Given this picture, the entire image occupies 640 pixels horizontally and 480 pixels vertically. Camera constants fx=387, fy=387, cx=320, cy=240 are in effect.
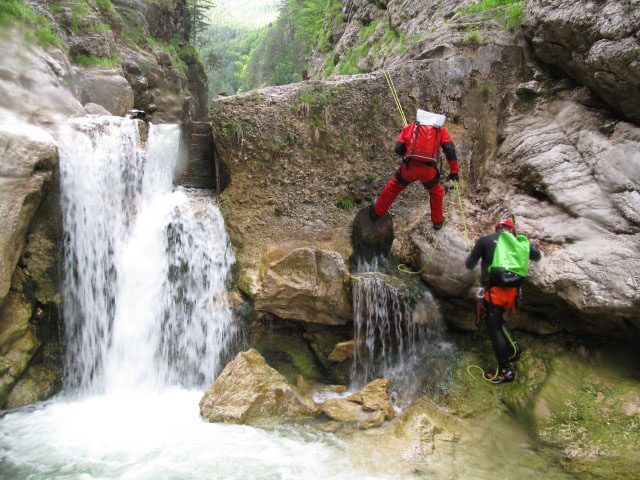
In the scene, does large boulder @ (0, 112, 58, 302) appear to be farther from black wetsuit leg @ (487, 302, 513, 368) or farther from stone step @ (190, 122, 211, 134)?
black wetsuit leg @ (487, 302, 513, 368)

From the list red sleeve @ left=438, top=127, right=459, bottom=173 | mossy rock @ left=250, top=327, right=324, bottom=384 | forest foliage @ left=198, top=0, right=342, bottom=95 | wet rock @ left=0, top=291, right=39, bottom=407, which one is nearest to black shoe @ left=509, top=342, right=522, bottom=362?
red sleeve @ left=438, top=127, right=459, bottom=173

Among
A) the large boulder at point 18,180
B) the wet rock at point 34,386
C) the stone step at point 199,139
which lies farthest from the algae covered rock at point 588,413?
the stone step at point 199,139

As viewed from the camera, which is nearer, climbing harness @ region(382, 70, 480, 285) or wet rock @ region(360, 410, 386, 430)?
wet rock @ region(360, 410, 386, 430)

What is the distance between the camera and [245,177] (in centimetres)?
774

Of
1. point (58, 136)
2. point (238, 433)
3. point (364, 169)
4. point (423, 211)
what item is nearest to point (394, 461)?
point (238, 433)

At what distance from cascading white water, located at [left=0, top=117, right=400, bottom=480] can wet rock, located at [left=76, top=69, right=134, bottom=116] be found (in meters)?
5.13

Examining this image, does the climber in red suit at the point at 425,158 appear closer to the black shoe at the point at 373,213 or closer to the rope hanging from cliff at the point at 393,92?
the black shoe at the point at 373,213

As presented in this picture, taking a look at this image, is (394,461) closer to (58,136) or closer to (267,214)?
(267,214)

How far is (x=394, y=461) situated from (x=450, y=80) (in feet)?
23.7

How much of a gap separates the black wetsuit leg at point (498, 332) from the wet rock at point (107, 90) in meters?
11.9

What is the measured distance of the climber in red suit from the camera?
6.14 m

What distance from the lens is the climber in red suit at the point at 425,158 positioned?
614cm

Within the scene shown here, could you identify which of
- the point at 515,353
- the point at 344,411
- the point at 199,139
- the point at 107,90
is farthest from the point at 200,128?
the point at 515,353

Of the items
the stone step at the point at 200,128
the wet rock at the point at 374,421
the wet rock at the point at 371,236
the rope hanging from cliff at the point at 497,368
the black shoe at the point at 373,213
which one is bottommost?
the wet rock at the point at 374,421
